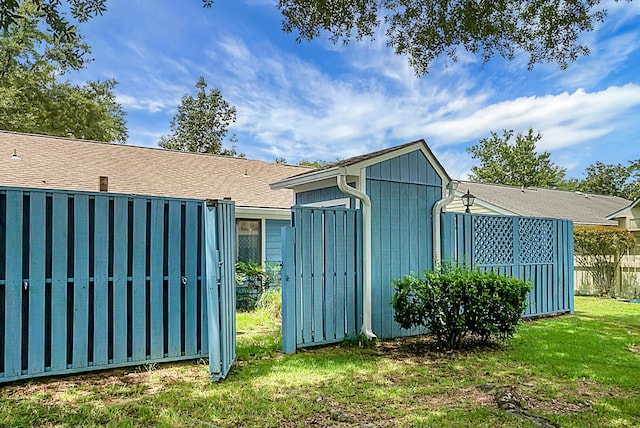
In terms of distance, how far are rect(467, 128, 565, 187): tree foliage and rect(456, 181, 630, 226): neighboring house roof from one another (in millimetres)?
11142

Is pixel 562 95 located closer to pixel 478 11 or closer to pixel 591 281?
pixel 591 281

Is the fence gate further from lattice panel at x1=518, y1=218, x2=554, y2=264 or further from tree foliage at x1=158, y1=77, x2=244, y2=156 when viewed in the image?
tree foliage at x1=158, y1=77, x2=244, y2=156

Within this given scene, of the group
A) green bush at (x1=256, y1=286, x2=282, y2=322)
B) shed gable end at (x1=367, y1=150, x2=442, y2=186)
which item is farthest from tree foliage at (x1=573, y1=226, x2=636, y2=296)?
green bush at (x1=256, y1=286, x2=282, y2=322)

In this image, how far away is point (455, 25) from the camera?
4699mm

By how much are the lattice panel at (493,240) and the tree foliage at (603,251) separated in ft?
17.3

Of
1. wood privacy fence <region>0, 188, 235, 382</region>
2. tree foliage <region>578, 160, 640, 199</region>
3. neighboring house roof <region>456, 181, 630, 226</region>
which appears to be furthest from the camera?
tree foliage <region>578, 160, 640, 199</region>

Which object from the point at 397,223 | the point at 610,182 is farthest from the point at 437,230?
the point at 610,182

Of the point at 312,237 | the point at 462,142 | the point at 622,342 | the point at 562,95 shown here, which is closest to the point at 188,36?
the point at 312,237

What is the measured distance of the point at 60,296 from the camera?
170 inches

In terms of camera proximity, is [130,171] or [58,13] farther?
[130,171]

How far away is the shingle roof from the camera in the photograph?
916 centimetres

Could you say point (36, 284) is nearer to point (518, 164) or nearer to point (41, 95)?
point (41, 95)

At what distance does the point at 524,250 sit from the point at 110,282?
22.6 feet

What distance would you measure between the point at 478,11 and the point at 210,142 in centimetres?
2319
